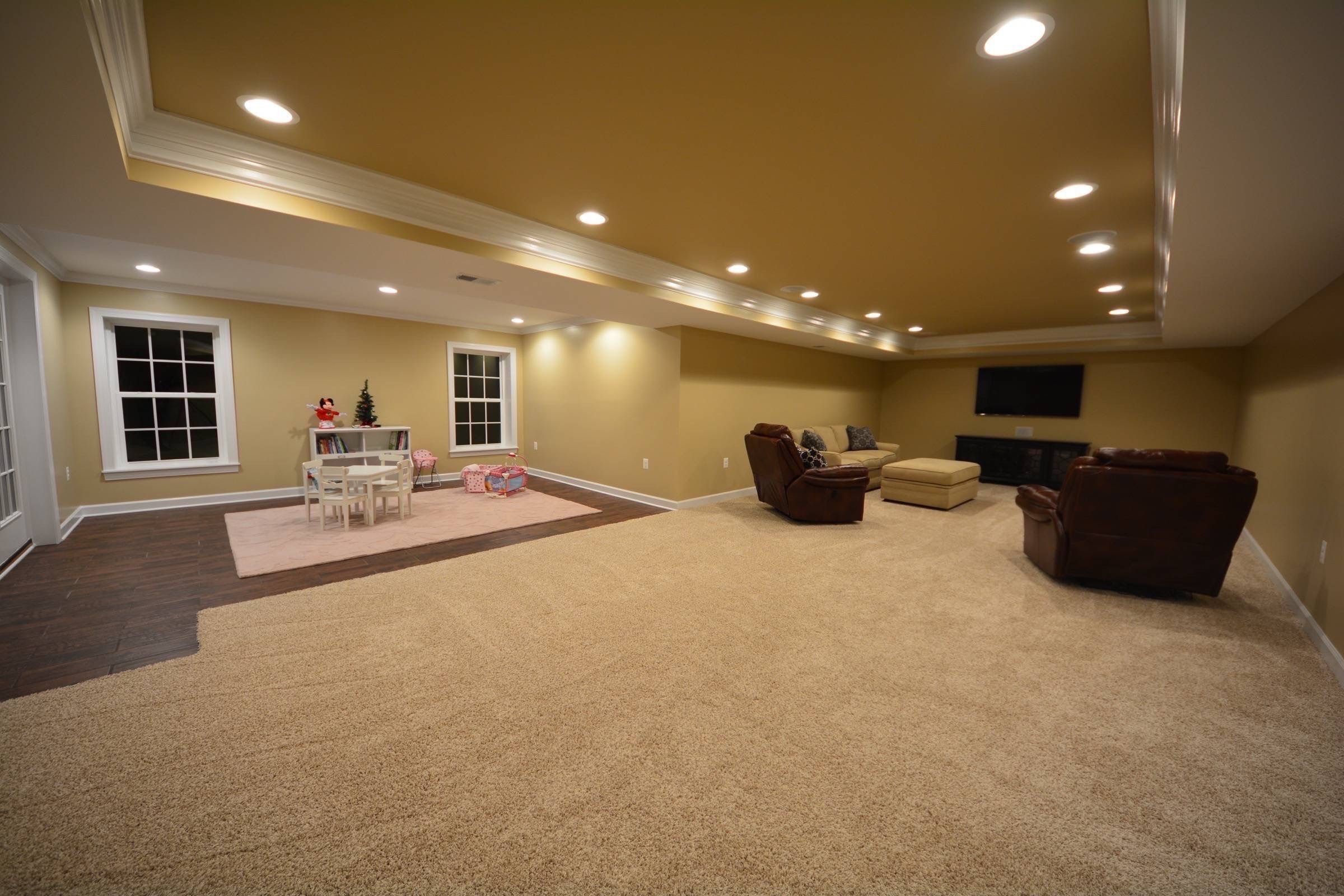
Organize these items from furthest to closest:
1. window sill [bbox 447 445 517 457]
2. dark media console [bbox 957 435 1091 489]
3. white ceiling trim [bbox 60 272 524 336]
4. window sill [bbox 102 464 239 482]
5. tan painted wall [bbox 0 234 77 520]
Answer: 1. window sill [bbox 447 445 517 457]
2. dark media console [bbox 957 435 1091 489]
3. window sill [bbox 102 464 239 482]
4. white ceiling trim [bbox 60 272 524 336]
5. tan painted wall [bbox 0 234 77 520]

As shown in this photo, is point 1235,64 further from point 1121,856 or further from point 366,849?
point 366,849

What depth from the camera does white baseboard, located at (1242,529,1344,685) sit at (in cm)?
236

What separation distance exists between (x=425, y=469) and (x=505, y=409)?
1.58 meters

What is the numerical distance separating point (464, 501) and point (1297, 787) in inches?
249

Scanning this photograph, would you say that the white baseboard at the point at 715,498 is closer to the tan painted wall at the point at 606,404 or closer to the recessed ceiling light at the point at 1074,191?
the tan painted wall at the point at 606,404

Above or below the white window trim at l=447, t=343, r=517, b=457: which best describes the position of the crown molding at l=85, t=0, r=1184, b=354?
above

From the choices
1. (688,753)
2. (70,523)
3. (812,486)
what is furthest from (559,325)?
(688,753)

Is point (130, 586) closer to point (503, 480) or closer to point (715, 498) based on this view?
point (503, 480)

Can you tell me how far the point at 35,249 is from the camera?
393 cm

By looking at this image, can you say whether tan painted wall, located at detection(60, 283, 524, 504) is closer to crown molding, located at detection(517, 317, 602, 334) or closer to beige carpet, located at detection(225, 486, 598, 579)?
crown molding, located at detection(517, 317, 602, 334)

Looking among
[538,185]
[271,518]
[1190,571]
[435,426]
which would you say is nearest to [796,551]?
[1190,571]

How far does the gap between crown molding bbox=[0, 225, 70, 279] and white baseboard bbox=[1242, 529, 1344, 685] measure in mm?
8176

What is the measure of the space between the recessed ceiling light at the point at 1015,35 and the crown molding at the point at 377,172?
25cm

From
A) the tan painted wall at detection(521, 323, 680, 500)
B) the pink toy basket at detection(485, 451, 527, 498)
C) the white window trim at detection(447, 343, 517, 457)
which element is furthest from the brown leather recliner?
the white window trim at detection(447, 343, 517, 457)
